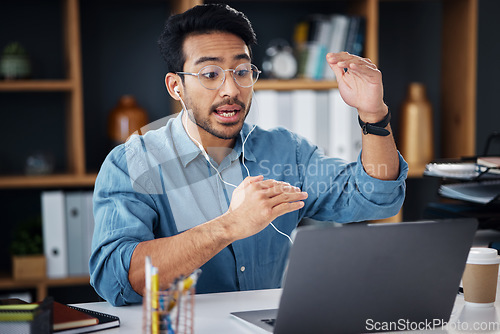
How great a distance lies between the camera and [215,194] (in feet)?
5.43

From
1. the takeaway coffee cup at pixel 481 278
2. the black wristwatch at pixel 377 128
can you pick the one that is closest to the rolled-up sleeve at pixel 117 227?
the black wristwatch at pixel 377 128

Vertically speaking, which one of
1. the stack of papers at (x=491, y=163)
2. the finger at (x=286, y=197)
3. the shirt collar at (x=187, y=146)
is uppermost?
the shirt collar at (x=187, y=146)

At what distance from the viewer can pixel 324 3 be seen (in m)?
2.81

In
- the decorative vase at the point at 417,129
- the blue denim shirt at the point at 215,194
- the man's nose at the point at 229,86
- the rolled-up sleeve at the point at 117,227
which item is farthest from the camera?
the decorative vase at the point at 417,129

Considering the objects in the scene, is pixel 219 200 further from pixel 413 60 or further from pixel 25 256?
pixel 413 60

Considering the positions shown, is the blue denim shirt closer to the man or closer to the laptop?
the man

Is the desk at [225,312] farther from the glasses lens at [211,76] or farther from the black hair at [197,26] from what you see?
the black hair at [197,26]

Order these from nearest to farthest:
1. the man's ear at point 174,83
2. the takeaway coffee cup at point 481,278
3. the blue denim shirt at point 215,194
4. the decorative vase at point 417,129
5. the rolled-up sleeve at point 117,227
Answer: the takeaway coffee cup at point 481,278, the rolled-up sleeve at point 117,227, the blue denim shirt at point 215,194, the man's ear at point 174,83, the decorative vase at point 417,129

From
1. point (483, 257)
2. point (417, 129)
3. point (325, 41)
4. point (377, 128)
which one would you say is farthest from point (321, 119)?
point (483, 257)

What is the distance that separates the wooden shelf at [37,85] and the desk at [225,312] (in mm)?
1357

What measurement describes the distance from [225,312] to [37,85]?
1.59 metres

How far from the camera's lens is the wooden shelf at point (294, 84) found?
8.40ft

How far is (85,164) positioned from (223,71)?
129 centimetres

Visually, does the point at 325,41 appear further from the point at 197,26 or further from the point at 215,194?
the point at 215,194
